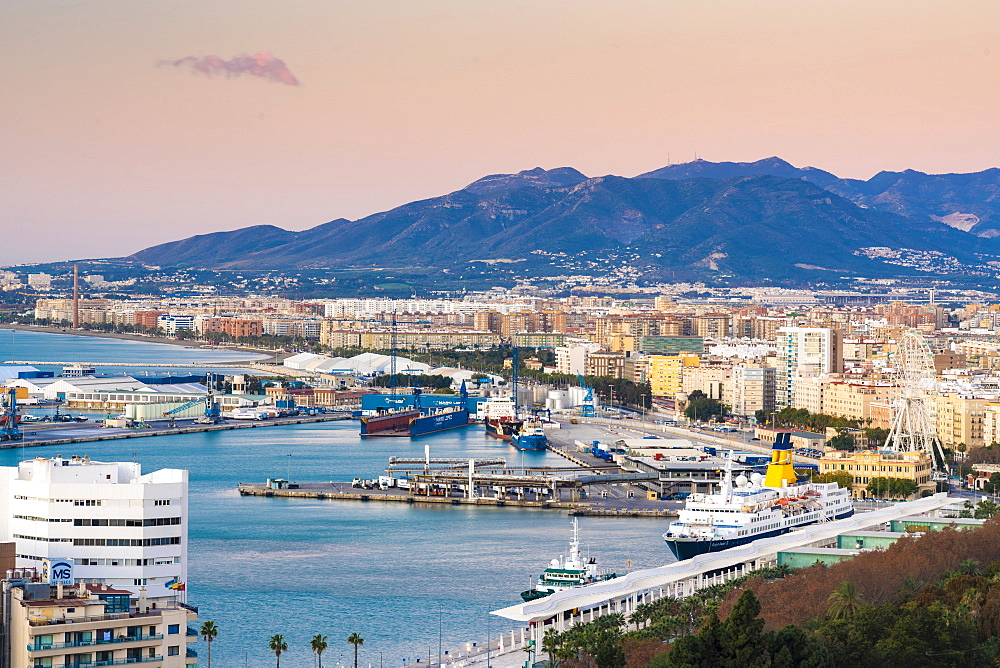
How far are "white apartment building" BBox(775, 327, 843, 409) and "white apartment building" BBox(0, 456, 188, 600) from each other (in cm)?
2462

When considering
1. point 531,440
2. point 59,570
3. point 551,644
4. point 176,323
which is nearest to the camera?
point 59,570

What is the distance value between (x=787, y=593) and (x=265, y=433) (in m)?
21.9

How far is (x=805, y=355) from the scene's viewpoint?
35406mm

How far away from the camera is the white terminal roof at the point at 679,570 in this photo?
36.6 ft

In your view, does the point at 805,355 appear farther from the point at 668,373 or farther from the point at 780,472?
the point at 780,472

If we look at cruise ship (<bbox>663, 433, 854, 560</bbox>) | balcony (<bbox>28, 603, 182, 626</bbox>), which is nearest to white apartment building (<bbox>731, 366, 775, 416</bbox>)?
cruise ship (<bbox>663, 433, 854, 560</bbox>)

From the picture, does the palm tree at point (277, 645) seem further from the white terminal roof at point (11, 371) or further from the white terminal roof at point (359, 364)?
the white terminal roof at point (359, 364)

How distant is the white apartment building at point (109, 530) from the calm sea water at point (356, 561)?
1147 millimetres

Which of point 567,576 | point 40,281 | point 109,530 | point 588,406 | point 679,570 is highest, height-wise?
point 40,281

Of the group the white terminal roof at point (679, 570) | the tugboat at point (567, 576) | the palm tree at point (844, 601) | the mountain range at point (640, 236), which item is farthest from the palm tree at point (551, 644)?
the mountain range at point (640, 236)

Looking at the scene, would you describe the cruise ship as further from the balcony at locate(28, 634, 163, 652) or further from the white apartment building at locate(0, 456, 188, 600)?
the balcony at locate(28, 634, 163, 652)

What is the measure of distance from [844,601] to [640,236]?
112038 millimetres

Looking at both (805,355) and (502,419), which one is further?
(805,355)

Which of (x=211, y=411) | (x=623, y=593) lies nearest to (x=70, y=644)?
(x=623, y=593)
